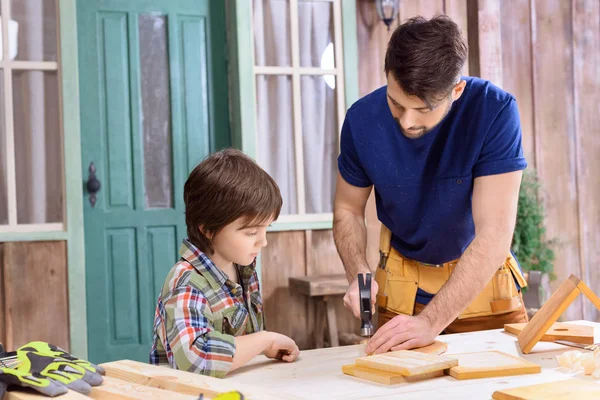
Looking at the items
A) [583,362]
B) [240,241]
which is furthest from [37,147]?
[583,362]

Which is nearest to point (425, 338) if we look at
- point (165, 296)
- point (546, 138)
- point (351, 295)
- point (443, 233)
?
point (351, 295)

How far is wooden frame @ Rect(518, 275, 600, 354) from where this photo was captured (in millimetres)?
1755

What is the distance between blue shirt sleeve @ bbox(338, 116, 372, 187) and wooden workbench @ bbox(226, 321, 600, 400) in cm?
66

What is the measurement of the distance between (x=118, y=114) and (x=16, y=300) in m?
1.13

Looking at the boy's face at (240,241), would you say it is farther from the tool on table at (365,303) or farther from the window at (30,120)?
the window at (30,120)

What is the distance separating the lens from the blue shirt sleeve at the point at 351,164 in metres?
2.44

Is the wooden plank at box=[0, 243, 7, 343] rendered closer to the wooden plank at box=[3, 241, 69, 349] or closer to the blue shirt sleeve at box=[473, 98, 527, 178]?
the wooden plank at box=[3, 241, 69, 349]

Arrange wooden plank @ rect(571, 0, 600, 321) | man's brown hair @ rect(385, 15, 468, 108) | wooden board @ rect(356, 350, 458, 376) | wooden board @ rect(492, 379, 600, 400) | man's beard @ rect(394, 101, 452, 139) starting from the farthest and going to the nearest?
wooden plank @ rect(571, 0, 600, 321), man's beard @ rect(394, 101, 452, 139), man's brown hair @ rect(385, 15, 468, 108), wooden board @ rect(356, 350, 458, 376), wooden board @ rect(492, 379, 600, 400)

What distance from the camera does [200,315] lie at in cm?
175

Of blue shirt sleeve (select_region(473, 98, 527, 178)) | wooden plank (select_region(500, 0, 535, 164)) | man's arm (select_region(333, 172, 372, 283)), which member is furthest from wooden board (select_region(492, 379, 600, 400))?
wooden plank (select_region(500, 0, 535, 164))

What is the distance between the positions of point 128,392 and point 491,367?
731 millimetres

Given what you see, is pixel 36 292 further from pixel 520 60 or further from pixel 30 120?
pixel 520 60

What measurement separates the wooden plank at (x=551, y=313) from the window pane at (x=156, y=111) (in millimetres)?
2780

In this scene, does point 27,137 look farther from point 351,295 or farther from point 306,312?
point 351,295
